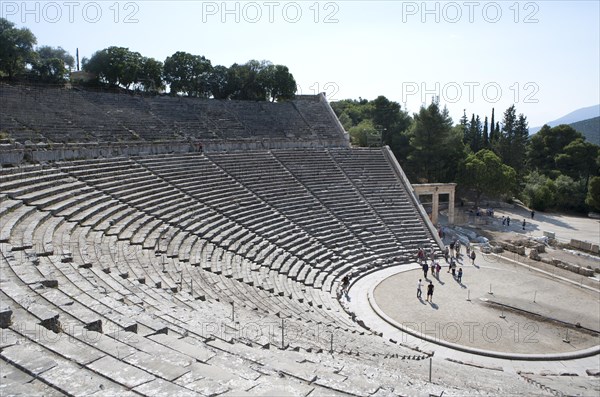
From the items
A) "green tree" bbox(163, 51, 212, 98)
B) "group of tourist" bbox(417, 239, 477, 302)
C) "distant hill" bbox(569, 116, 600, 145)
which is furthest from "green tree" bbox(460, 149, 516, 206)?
"distant hill" bbox(569, 116, 600, 145)

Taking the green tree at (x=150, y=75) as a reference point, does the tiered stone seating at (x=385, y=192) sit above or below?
below

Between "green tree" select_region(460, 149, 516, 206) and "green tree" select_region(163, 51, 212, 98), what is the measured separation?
907 inches

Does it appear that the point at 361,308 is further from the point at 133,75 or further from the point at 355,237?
the point at 133,75

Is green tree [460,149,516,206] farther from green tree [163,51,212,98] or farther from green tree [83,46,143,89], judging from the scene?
green tree [83,46,143,89]

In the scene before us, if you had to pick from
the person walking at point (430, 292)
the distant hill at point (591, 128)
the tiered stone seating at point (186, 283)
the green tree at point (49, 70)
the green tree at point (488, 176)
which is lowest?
the person walking at point (430, 292)

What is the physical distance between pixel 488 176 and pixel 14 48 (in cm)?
3605

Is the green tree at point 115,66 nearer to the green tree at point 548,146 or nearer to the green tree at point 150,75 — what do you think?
the green tree at point 150,75

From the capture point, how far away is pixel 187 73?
125ft

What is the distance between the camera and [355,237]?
2259 cm

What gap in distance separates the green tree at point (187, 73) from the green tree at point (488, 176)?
907 inches

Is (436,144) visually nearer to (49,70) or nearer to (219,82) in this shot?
(219,82)

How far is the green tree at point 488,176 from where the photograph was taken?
119ft

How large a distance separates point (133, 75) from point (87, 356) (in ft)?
112

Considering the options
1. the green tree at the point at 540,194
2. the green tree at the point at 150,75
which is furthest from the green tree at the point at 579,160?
the green tree at the point at 150,75
